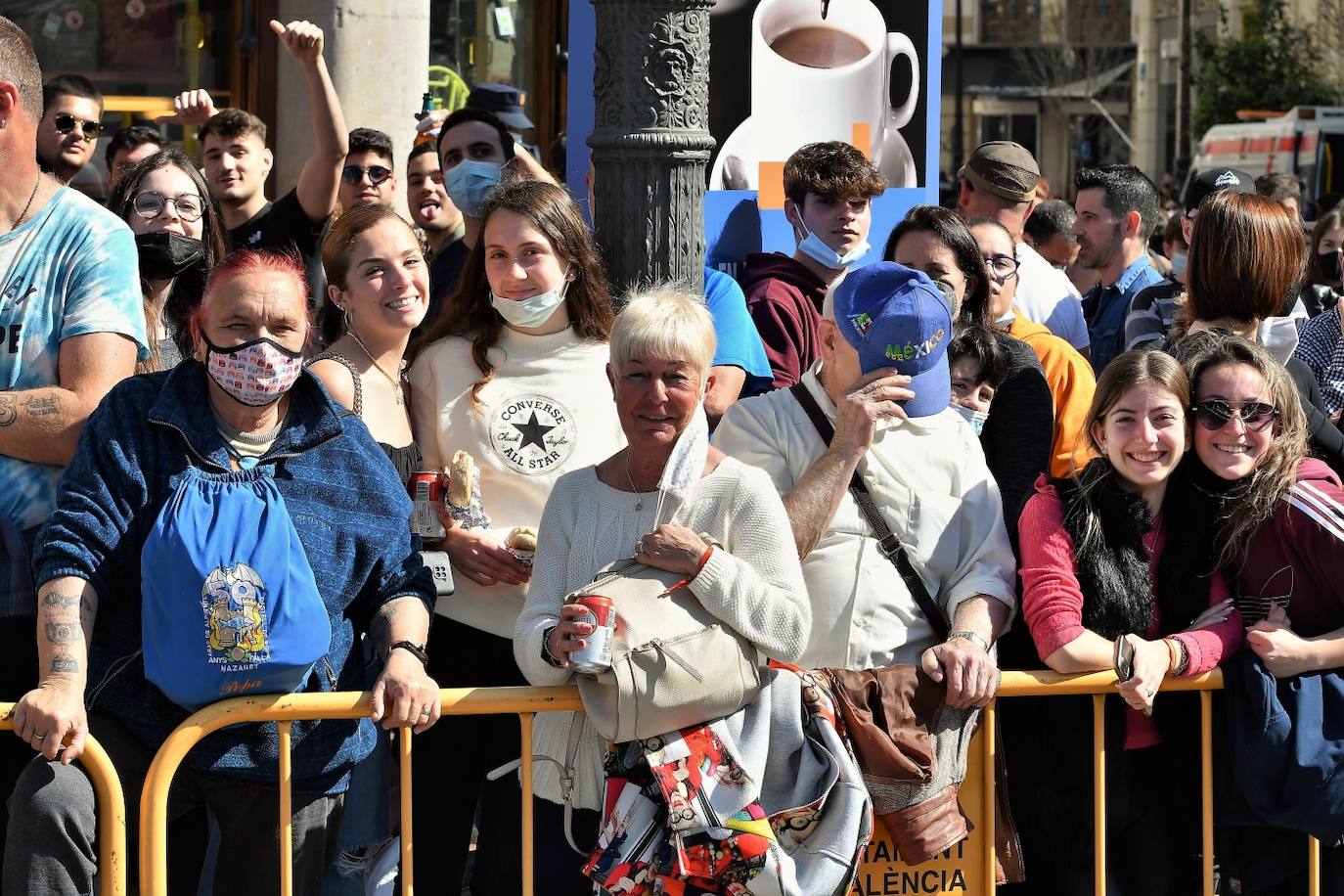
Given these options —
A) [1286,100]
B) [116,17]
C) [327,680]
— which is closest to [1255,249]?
[327,680]

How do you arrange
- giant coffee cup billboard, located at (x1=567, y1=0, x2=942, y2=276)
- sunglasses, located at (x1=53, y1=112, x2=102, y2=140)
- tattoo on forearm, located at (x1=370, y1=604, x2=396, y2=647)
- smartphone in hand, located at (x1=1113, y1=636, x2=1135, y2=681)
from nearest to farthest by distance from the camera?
tattoo on forearm, located at (x1=370, y1=604, x2=396, y2=647) < smartphone in hand, located at (x1=1113, y1=636, x2=1135, y2=681) < giant coffee cup billboard, located at (x1=567, y1=0, x2=942, y2=276) < sunglasses, located at (x1=53, y1=112, x2=102, y2=140)

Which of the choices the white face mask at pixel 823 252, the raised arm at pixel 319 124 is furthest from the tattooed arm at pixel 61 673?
the white face mask at pixel 823 252

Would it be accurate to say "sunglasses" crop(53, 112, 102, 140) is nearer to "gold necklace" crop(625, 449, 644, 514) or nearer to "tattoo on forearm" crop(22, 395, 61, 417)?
"tattoo on forearm" crop(22, 395, 61, 417)

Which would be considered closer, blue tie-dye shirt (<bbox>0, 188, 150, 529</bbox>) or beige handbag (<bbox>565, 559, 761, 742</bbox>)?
beige handbag (<bbox>565, 559, 761, 742</bbox>)

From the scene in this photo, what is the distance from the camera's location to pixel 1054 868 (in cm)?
402

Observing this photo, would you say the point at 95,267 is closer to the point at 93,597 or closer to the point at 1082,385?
the point at 93,597

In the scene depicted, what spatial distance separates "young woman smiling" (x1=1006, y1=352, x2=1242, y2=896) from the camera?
376 cm

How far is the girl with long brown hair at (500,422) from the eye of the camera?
162 inches

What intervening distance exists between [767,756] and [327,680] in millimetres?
940

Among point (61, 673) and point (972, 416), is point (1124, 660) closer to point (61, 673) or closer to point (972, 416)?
point (972, 416)

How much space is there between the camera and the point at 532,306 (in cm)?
422

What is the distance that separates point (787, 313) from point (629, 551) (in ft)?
5.78

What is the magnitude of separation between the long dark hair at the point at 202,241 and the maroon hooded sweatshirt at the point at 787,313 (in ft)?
5.22

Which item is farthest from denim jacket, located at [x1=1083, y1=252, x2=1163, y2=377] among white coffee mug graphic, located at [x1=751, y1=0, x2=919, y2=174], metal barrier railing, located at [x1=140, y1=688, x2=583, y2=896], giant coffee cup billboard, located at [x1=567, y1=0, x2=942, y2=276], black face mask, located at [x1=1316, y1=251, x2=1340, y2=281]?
metal barrier railing, located at [x1=140, y1=688, x2=583, y2=896]
